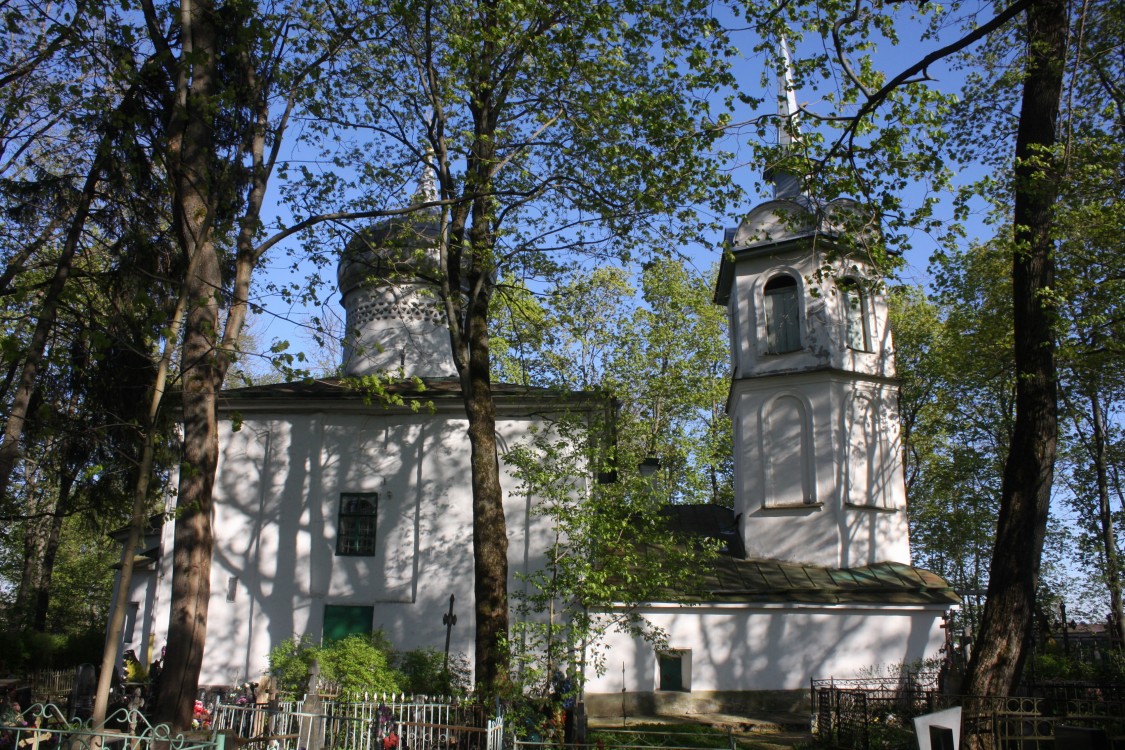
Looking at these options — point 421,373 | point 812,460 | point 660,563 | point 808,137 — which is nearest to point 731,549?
point 812,460

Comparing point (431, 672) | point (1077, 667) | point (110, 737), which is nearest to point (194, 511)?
point (110, 737)

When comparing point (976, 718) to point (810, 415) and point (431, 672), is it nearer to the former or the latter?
point (431, 672)

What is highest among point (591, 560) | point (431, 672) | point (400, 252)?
point (400, 252)

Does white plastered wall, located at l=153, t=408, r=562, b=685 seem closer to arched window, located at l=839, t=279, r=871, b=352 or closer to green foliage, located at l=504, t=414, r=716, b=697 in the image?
green foliage, located at l=504, t=414, r=716, b=697

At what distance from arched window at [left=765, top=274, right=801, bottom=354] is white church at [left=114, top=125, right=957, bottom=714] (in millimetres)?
54

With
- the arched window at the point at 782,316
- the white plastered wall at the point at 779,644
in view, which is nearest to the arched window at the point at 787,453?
the arched window at the point at 782,316

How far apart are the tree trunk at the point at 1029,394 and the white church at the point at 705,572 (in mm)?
5368

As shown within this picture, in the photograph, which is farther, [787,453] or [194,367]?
[787,453]

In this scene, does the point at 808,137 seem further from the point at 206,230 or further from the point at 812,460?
the point at 812,460

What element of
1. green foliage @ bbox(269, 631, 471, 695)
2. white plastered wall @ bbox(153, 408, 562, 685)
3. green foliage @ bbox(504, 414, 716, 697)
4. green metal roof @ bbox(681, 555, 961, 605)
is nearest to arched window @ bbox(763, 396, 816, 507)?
green metal roof @ bbox(681, 555, 961, 605)

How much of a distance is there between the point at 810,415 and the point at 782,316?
2.61 m

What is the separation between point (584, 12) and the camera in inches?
482

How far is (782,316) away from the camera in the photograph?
2123cm

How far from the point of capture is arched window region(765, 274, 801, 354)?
826 inches
